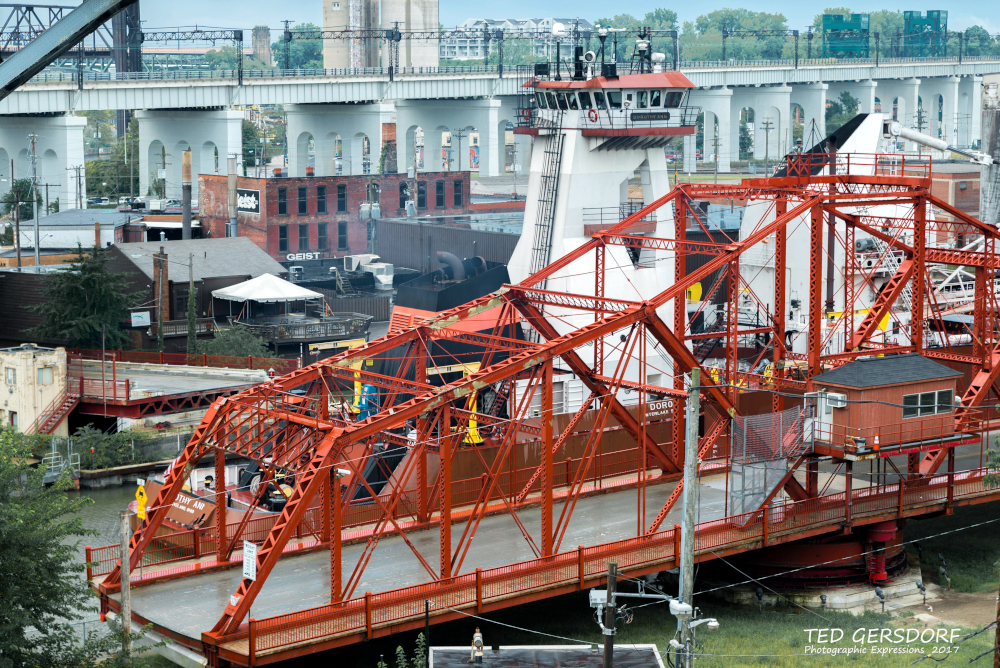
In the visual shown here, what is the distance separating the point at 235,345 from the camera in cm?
5478

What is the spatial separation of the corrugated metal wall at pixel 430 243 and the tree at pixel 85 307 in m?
21.0

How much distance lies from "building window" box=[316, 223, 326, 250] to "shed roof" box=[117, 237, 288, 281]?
17.7 metres

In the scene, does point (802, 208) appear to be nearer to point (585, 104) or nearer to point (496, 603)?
point (496, 603)

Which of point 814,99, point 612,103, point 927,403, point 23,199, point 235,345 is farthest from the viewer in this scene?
point 814,99

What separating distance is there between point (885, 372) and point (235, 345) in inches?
1264

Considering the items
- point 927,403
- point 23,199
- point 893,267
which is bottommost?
point 927,403

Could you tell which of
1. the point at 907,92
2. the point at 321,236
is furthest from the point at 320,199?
the point at 907,92

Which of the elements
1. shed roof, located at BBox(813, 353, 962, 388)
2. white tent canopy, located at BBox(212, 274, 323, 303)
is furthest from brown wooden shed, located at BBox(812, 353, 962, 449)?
white tent canopy, located at BBox(212, 274, 323, 303)

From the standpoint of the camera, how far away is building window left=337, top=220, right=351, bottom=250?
3364 inches

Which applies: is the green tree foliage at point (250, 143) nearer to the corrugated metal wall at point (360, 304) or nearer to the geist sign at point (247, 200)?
the geist sign at point (247, 200)

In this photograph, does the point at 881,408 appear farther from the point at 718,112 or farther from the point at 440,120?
the point at 718,112

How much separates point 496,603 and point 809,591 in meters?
9.22

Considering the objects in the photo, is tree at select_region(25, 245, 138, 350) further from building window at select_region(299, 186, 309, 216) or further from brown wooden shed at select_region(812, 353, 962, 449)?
brown wooden shed at select_region(812, 353, 962, 449)

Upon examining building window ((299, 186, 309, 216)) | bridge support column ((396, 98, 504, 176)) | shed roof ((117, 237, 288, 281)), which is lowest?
shed roof ((117, 237, 288, 281))
